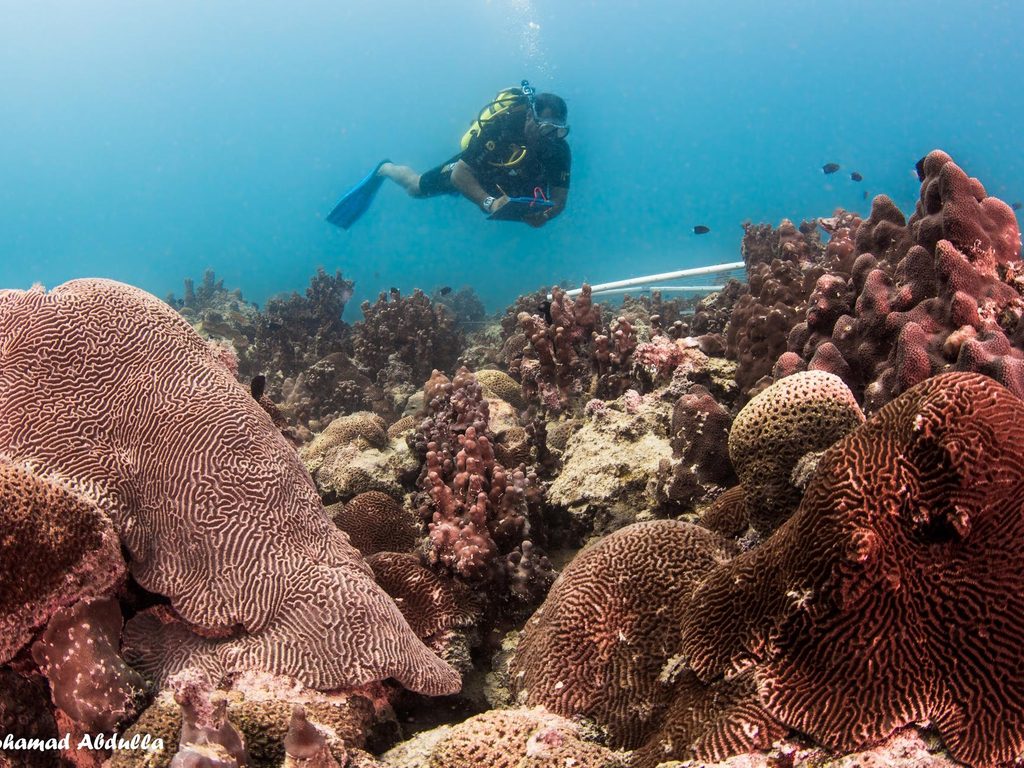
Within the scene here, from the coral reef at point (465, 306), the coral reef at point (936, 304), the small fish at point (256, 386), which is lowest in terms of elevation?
the small fish at point (256, 386)

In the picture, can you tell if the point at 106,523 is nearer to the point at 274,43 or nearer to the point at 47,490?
the point at 47,490

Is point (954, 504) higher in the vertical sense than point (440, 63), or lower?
lower

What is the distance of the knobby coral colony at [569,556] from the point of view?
1870 millimetres

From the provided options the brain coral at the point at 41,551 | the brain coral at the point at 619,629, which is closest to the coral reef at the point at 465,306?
the brain coral at the point at 619,629

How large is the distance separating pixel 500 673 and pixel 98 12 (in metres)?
166

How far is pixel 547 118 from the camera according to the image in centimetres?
1111

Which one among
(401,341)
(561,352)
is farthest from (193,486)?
(401,341)

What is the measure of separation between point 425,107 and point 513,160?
493ft

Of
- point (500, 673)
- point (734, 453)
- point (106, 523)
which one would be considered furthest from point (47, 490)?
point (734, 453)

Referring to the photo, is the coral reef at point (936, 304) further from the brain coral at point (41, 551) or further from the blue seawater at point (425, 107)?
the blue seawater at point (425, 107)

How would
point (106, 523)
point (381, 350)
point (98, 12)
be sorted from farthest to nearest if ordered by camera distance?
point (98, 12)
point (381, 350)
point (106, 523)

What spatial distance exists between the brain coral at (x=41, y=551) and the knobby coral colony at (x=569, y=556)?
0.01m

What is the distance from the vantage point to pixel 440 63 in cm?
14062

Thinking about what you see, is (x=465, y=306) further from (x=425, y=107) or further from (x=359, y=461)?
(x=425, y=107)
